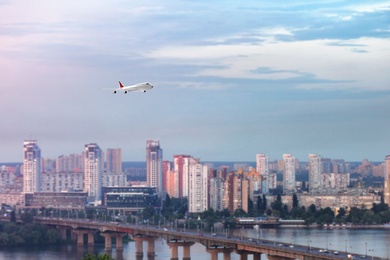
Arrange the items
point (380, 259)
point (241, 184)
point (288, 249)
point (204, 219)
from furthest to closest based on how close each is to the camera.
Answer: point (241, 184) → point (204, 219) → point (288, 249) → point (380, 259)

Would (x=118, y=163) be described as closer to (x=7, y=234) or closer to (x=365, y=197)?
(x=365, y=197)

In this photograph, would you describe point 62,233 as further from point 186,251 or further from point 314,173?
point 314,173

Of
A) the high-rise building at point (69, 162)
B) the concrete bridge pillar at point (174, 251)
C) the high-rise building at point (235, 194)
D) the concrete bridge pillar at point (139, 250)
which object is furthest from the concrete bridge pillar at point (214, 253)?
the high-rise building at point (69, 162)

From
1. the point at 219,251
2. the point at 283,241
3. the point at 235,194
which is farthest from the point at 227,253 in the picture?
the point at 235,194

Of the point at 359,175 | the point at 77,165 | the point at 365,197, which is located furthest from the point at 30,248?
the point at 359,175

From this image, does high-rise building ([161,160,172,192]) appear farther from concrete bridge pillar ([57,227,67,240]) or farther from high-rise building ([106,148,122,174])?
concrete bridge pillar ([57,227,67,240])

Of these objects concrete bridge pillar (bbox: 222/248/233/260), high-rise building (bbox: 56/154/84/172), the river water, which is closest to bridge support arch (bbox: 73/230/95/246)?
the river water
